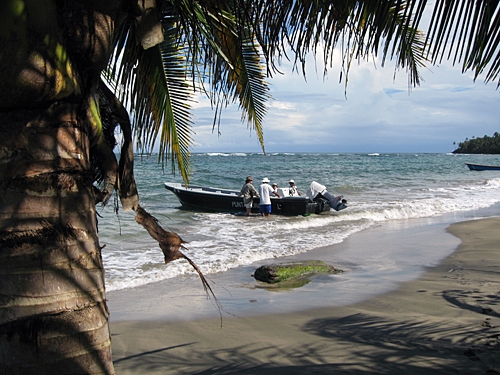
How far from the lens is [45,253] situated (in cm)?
190

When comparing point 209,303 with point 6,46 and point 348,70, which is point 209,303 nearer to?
point 348,70

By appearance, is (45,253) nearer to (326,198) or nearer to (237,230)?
(237,230)

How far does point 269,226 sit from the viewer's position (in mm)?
15211

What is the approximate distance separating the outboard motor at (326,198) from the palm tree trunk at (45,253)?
15113 mm

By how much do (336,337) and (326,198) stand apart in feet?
40.9

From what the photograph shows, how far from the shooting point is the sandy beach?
161 inches

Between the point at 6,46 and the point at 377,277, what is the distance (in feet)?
23.7

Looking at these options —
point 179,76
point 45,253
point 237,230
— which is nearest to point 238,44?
point 179,76

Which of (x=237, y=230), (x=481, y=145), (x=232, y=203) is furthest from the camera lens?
(x=481, y=145)

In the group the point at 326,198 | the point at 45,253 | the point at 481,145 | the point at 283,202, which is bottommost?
the point at 283,202

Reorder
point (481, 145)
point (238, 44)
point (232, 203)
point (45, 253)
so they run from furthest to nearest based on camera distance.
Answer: point (481, 145), point (232, 203), point (238, 44), point (45, 253)

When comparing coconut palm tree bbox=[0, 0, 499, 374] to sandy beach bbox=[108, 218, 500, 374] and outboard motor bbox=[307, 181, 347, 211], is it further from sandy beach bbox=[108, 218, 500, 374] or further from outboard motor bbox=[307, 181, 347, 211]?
outboard motor bbox=[307, 181, 347, 211]

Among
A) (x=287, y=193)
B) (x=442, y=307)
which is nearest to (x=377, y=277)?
(x=442, y=307)

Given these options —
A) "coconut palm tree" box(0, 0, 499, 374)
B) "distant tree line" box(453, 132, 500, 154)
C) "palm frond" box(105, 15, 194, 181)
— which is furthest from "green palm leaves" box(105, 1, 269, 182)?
"distant tree line" box(453, 132, 500, 154)
